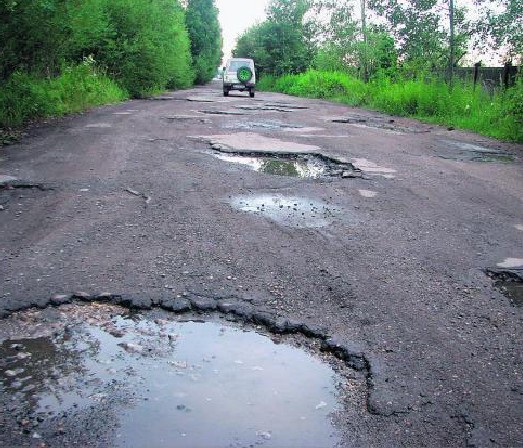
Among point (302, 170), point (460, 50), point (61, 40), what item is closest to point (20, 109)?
point (61, 40)

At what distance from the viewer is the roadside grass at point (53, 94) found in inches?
362

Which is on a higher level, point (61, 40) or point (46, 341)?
point (61, 40)

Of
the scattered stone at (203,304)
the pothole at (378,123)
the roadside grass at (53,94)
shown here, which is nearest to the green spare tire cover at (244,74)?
the roadside grass at (53,94)

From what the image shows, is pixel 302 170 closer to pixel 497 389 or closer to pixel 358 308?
pixel 358 308

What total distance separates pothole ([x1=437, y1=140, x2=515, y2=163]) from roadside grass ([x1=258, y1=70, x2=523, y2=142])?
1.62 meters

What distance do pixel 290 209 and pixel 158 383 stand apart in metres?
2.70

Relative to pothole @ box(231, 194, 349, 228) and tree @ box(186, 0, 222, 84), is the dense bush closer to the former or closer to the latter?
pothole @ box(231, 194, 349, 228)

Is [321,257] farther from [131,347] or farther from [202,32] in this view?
[202,32]

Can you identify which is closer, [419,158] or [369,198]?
[369,198]

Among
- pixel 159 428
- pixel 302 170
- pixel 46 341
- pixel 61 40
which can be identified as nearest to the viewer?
pixel 159 428

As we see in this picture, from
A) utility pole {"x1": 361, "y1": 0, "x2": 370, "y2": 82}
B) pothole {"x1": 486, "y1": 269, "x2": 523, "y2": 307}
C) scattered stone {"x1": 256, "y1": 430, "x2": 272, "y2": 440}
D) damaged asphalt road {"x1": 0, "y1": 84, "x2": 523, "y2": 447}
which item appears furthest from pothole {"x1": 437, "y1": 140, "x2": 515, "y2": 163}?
utility pole {"x1": 361, "y1": 0, "x2": 370, "y2": 82}

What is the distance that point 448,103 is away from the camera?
13.2m

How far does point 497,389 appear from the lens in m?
2.22

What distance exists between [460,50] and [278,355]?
54.3 feet
